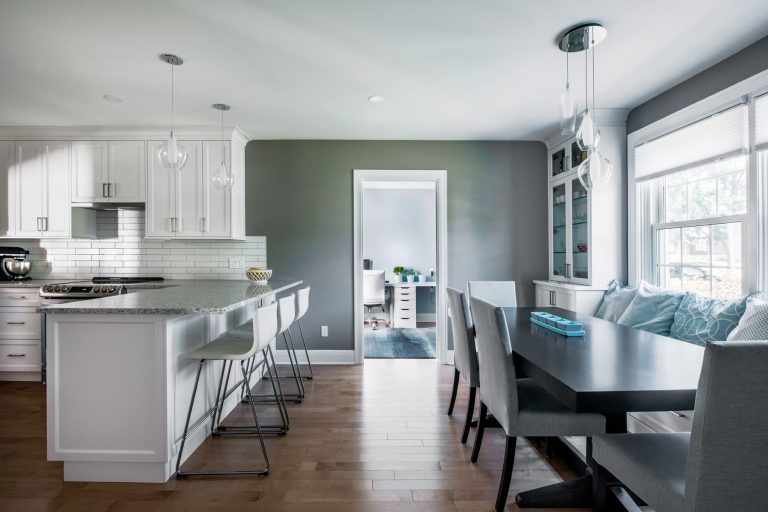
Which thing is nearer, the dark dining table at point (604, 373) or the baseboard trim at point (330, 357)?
the dark dining table at point (604, 373)

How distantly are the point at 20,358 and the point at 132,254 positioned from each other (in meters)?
1.28

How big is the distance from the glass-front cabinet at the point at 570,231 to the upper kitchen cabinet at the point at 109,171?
13.5ft

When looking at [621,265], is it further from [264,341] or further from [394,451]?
[264,341]

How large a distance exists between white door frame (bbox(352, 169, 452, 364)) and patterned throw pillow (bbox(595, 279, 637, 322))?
1480 millimetres

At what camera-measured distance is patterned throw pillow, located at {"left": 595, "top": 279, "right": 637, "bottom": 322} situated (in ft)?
10.4

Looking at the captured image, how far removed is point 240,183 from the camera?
4.24m

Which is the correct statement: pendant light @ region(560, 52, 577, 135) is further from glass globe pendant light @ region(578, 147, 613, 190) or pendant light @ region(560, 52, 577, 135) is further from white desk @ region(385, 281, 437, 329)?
white desk @ region(385, 281, 437, 329)

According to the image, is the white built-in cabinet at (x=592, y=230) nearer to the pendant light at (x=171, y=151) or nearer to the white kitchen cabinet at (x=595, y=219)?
the white kitchen cabinet at (x=595, y=219)

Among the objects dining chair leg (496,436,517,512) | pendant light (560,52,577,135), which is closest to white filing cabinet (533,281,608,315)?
pendant light (560,52,577,135)

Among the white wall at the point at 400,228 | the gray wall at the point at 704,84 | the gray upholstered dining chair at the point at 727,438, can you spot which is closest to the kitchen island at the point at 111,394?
the gray upholstered dining chair at the point at 727,438

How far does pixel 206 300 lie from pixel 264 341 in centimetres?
39

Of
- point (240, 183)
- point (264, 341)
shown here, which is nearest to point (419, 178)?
point (240, 183)

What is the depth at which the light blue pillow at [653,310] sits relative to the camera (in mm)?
2754

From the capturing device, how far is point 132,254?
4.27m
